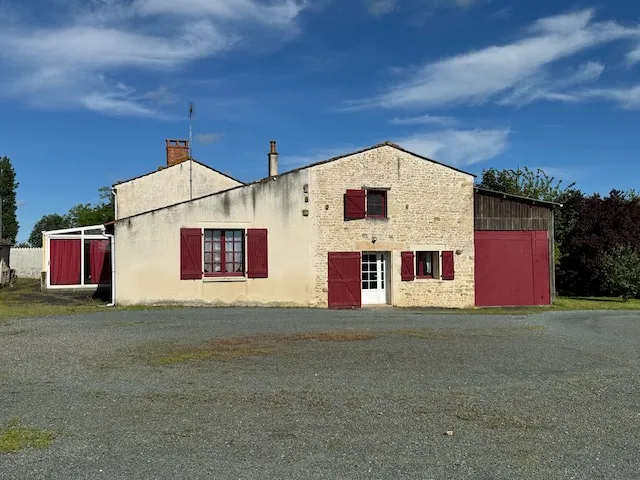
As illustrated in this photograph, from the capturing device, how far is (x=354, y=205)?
1909 cm

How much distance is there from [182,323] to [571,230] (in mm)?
22525

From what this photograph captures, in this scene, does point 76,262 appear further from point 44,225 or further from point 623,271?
point 44,225

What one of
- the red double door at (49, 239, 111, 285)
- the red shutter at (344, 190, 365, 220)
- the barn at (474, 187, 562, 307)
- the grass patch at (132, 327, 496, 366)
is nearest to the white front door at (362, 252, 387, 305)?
the red shutter at (344, 190, 365, 220)

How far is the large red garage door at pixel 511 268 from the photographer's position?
67.3 ft

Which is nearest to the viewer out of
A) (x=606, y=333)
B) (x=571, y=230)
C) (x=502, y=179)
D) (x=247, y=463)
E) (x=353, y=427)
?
(x=247, y=463)

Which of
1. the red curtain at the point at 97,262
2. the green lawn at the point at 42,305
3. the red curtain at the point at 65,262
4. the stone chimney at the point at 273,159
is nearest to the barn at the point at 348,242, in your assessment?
the green lawn at the point at 42,305

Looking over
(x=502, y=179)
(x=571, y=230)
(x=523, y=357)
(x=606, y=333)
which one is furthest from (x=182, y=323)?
(x=502, y=179)

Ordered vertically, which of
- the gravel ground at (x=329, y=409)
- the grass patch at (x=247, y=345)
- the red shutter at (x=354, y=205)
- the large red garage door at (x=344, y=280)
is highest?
the red shutter at (x=354, y=205)

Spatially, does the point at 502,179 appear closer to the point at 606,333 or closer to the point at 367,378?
the point at 606,333

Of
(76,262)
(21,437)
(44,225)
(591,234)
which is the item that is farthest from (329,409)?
(44,225)

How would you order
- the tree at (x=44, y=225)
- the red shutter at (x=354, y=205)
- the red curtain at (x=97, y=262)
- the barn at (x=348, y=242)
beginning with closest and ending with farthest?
the barn at (x=348, y=242) < the red shutter at (x=354, y=205) < the red curtain at (x=97, y=262) < the tree at (x=44, y=225)

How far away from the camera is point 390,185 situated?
19.6 meters

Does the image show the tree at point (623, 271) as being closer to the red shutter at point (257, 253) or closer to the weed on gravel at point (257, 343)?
the weed on gravel at point (257, 343)

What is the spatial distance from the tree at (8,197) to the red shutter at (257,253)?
43774 mm
